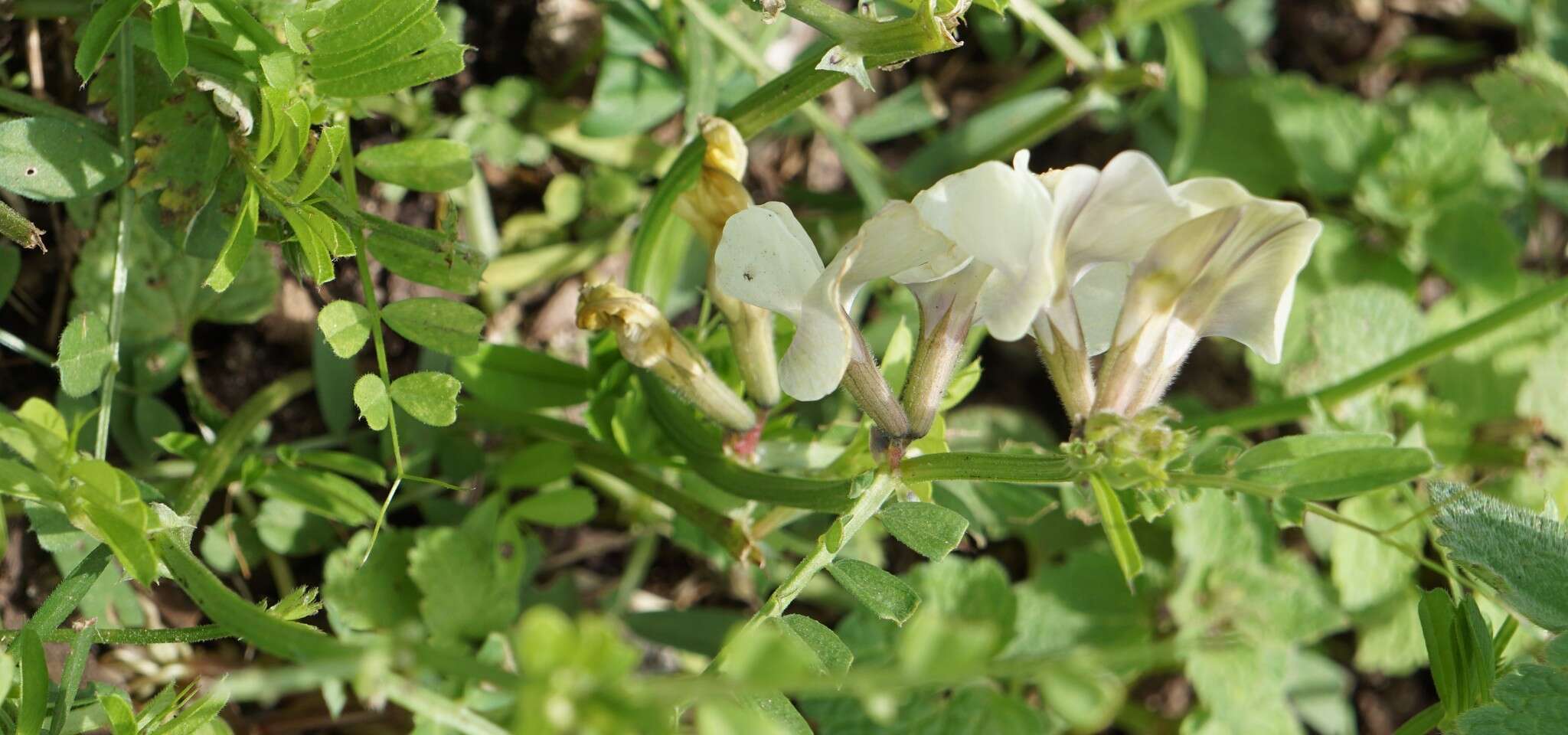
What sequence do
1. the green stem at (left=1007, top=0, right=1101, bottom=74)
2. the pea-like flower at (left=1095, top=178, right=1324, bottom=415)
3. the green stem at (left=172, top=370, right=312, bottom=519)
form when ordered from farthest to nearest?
the green stem at (left=1007, top=0, right=1101, bottom=74) < the green stem at (left=172, top=370, right=312, bottom=519) < the pea-like flower at (left=1095, top=178, right=1324, bottom=415)

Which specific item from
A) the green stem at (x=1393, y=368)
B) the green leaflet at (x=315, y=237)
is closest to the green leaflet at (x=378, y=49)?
the green leaflet at (x=315, y=237)

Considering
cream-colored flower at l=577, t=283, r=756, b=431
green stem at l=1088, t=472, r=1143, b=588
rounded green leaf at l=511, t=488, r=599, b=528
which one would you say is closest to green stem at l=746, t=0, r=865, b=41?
cream-colored flower at l=577, t=283, r=756, b=431

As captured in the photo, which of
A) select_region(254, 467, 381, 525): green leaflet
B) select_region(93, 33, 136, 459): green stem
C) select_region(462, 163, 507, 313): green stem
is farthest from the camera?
select_region(462, 163, 507, 313): green stem

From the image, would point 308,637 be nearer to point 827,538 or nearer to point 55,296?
point 827,538

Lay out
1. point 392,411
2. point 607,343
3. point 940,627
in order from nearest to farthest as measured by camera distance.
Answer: point 940,627 < point 392,411 < point 607,343

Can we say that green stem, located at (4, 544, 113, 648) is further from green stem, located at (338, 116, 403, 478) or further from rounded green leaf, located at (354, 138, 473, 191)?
rounded green leaf, located at (354, 138, 473, 191)

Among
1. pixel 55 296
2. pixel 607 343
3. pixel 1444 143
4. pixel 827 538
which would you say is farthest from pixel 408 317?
pixel 1444 143
